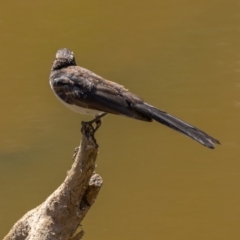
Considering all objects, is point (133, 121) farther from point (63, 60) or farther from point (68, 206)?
point (68, 206)

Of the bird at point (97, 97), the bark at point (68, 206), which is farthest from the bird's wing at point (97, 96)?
the bark at point (68, 206)

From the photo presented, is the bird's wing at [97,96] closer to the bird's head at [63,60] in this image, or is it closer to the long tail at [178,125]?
the long tail at [178,125]

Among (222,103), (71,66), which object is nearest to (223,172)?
(222,103)

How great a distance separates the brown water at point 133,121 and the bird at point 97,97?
3.62 meters

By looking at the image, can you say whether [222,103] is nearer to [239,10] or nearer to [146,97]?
[146,97]

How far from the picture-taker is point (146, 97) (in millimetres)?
11500

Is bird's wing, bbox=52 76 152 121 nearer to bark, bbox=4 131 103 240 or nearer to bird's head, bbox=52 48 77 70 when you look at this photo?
bird's head, bbox=52 48 77 70

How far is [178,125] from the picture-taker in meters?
5.92

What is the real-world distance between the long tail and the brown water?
3908 mm

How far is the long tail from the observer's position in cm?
574

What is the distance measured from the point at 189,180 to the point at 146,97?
1833 millimetres

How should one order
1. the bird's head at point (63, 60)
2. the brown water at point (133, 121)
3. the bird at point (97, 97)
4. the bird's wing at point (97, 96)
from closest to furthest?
the bird at point (97, 97), the bird's wing at point (97, 96), the bird's head at point (63, 60), the brown water at point (133, 121)

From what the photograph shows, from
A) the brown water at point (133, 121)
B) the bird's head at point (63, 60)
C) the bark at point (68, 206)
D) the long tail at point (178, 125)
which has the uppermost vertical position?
the brown water at point (133, 121)

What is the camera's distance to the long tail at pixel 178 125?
5742 mm
